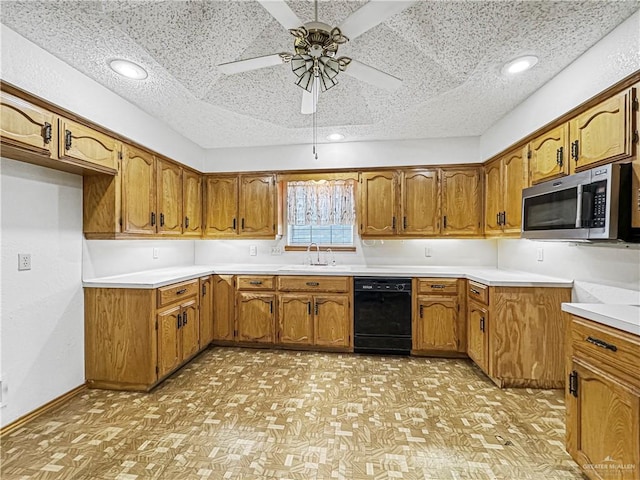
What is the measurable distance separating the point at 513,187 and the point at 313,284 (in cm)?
218

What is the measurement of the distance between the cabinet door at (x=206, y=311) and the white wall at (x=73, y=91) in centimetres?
143

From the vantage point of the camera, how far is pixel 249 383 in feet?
9.21

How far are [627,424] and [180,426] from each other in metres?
2.39

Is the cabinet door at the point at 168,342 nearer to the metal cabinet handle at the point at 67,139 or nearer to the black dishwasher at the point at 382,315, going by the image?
the metal cabinet handle at the point at 67,139

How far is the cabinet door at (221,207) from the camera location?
4.10m

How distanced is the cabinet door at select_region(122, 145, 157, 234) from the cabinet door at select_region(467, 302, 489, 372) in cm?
319

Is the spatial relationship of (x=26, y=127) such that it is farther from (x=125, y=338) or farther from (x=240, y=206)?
(x=240, y=206)

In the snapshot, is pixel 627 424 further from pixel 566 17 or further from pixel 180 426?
pixel 180 426

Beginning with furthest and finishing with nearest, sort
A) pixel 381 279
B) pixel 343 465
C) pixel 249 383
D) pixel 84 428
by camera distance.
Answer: pixel 381 279 < pixel 249 383 < pixel 84 428 < pixel 343 465

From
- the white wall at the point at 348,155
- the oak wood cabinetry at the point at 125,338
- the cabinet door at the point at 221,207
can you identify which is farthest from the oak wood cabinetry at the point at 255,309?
the white wall at the point at 348,155

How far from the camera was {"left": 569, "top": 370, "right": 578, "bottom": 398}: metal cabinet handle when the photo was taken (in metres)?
1.66

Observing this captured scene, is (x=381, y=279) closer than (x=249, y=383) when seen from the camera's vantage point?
No

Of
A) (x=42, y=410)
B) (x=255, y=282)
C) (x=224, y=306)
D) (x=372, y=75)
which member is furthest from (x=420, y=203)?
(x=42, y=410)

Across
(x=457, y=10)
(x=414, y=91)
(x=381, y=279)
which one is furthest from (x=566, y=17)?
(x=381, y=279)
